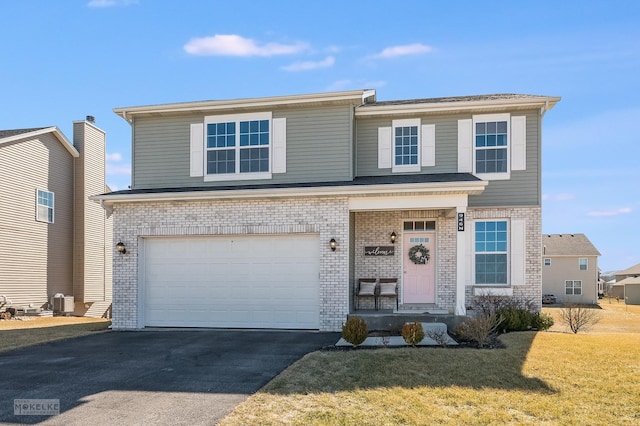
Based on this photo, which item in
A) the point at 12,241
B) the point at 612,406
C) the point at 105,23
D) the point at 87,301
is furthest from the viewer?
the point at 87,301

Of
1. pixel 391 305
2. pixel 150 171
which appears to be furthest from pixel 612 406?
pixel 150 171

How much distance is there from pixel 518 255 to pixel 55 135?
18158 millimetres

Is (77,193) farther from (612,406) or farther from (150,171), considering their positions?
(612,406)

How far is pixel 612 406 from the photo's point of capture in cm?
621

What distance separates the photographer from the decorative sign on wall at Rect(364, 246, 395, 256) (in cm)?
1409

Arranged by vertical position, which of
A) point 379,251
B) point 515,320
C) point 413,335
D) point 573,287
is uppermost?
point 379,251

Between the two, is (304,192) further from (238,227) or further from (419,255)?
(419,255)

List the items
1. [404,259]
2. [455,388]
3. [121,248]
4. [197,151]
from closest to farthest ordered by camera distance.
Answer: [455,388], [121,248], [404,259], [197,151]

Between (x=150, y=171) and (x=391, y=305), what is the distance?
802cm

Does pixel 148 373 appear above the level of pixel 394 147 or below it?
below

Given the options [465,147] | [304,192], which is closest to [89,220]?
[304,192]

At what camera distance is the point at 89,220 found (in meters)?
22.0
